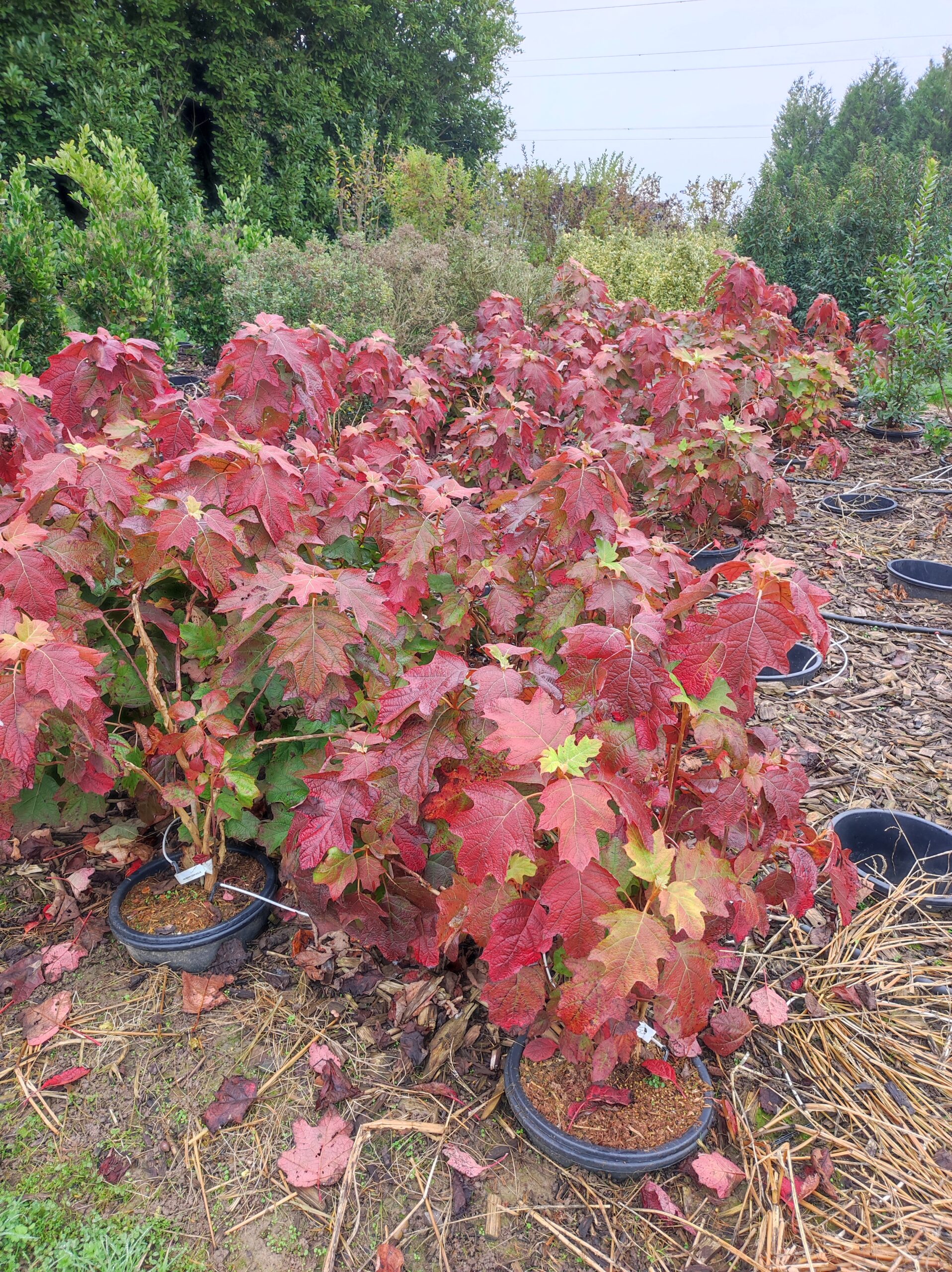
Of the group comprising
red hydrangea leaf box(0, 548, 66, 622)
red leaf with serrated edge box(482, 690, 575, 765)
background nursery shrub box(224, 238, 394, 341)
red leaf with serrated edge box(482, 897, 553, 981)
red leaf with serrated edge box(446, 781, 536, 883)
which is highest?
background nursery shrub box(224, 238, 394, 341)

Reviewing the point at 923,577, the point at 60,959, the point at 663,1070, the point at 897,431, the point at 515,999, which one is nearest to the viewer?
the point at 515,999

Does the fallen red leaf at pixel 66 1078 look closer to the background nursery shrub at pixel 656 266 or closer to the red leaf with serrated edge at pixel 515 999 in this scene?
the red leaf with serrated edge at pixel 515 999

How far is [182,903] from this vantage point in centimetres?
198

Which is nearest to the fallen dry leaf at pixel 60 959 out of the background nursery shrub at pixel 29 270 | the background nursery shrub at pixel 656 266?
the background nursery shrub at pixel 29 270

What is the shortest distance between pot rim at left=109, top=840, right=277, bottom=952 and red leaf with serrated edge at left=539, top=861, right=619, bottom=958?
1.07m

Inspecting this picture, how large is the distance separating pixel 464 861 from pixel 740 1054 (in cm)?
105

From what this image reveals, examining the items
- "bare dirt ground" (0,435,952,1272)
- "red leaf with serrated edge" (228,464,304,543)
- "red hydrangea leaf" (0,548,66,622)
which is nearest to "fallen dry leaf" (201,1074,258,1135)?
"bare dirt ground" (0,435,952,1272)

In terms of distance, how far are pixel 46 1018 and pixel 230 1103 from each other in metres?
0.57

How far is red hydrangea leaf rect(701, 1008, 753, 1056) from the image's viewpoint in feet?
5.52

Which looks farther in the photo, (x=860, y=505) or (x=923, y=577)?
(x=860, y=505)

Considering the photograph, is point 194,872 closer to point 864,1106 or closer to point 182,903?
point 182,903

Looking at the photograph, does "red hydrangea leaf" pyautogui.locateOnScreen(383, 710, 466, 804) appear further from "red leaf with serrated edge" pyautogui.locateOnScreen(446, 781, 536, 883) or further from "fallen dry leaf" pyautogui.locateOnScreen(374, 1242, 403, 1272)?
"fallen dry leaf" pyautogui.locateOnScreen(374, 1242, 403, 1272)

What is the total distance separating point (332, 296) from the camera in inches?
222

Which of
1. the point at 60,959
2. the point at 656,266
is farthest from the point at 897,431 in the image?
the point at 60,959
